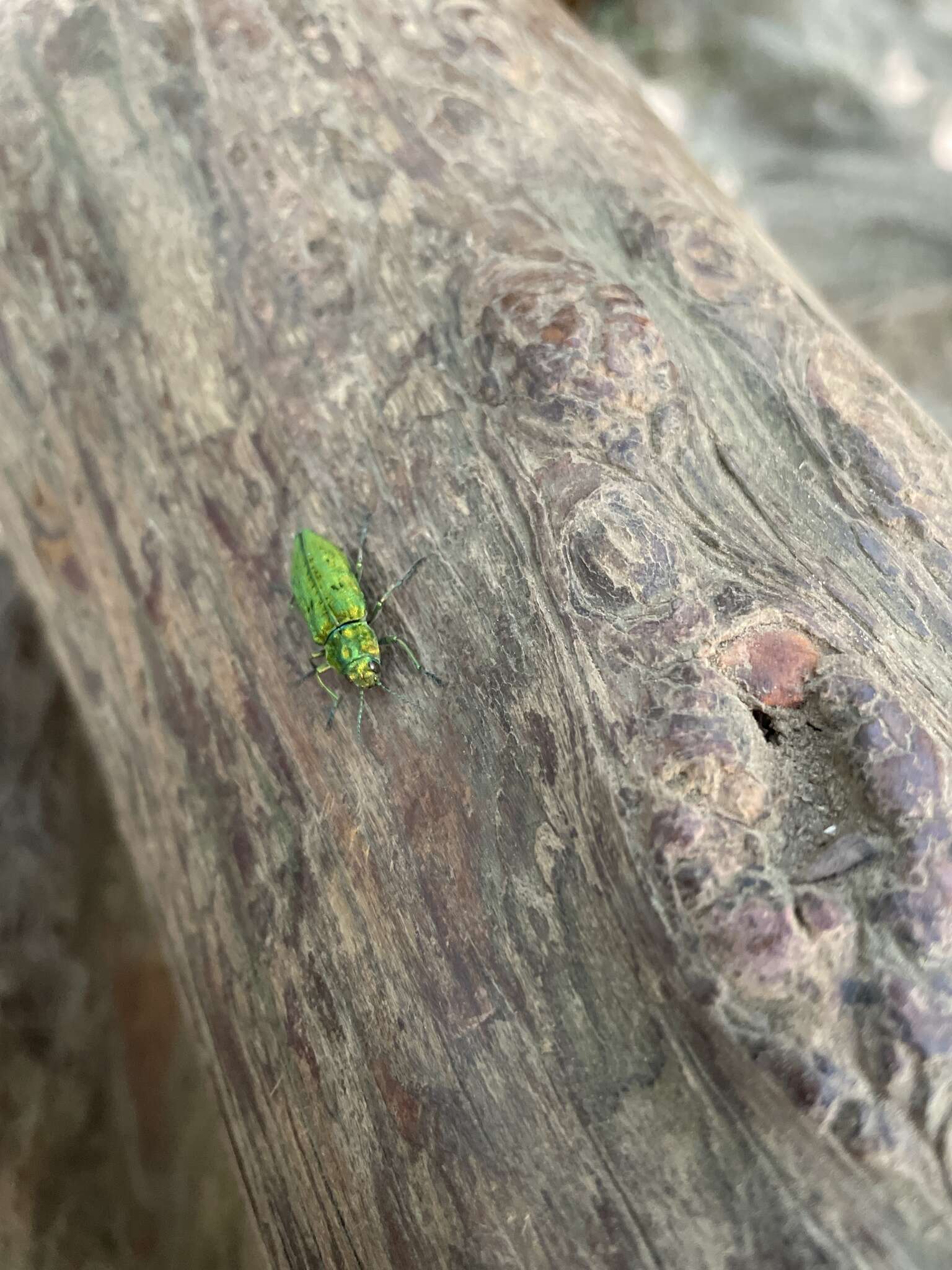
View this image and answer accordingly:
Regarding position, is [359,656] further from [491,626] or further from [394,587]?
[491,626]

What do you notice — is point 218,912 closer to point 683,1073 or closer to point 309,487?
point 309,487

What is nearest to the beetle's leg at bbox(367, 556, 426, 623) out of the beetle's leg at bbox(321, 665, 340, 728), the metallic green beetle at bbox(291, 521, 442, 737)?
the metallic green beetle at bbox(291, 521, 442, 737)

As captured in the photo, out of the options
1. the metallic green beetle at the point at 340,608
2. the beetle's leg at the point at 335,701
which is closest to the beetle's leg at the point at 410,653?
the metallic green beetle at the point at 340,608

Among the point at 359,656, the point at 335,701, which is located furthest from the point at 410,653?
the point at 335,701

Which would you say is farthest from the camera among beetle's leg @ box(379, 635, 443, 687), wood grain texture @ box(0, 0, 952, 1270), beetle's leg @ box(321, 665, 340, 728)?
beetle's leg @ box(321, 665, 340, 728)

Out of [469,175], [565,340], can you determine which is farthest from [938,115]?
[565,340]

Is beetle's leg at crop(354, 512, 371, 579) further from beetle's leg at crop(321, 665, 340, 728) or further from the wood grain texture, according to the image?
beetle's leg at crop(321, 665, 340, 728)
